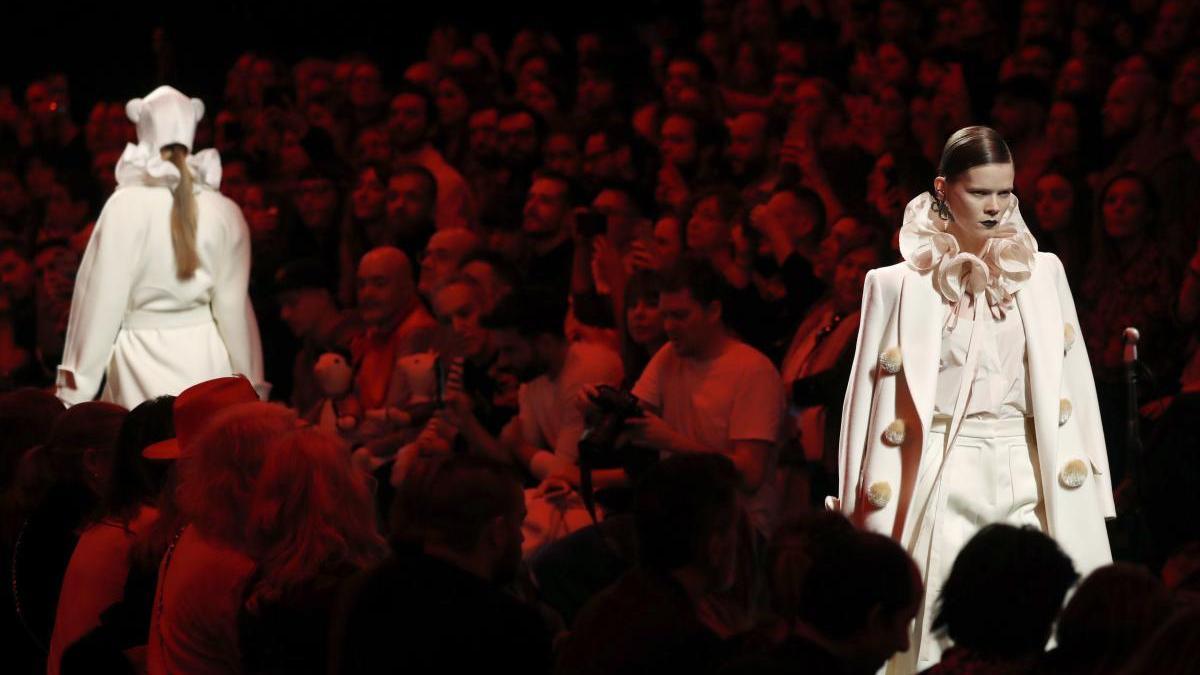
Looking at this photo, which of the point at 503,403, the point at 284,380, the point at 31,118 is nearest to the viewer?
the point at 503,403

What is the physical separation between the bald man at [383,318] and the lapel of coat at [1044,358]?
374 cm

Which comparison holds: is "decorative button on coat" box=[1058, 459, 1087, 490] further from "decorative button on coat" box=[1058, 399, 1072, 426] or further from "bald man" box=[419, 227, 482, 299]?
"bald man" box=[419, 227, 482, 299]

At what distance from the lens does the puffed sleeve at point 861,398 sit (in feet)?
15.2

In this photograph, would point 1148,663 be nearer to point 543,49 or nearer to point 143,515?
point 143,515

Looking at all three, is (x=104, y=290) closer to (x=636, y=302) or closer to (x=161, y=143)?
(x=161, y=143)

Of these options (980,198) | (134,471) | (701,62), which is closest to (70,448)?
(134,471)

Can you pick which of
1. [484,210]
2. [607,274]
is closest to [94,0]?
[484,210]

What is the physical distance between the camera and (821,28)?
1027cm

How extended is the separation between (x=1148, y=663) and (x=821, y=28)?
7531 mm

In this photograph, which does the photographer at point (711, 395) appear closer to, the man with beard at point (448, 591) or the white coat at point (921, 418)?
the white coat at point (921, 418)

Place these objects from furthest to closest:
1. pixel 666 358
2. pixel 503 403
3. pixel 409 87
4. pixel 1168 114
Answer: pixel 409 87
pixel 1168 114
pixel 503 403
pixel 666 358

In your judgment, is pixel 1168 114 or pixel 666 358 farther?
pixel 1168 114

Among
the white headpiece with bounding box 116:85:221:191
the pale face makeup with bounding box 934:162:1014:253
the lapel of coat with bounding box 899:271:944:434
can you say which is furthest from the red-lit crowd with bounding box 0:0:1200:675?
the white headpiece with bounding box 116:85:221:191

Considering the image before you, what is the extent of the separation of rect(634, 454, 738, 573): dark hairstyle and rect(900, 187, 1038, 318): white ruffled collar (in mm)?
1103
